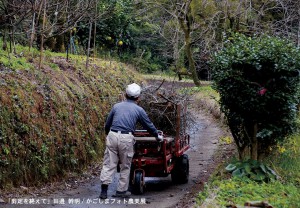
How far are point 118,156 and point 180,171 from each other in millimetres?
2085

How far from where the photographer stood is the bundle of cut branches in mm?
9688

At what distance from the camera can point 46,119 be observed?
9117mm

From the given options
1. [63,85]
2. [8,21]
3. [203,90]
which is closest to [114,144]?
[63,85]

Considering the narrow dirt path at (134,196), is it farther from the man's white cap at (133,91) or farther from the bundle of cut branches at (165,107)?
the man's white cap at (133,91)

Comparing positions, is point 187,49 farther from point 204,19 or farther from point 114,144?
point 114,144

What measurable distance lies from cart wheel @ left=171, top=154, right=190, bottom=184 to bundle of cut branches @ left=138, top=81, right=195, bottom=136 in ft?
2.07

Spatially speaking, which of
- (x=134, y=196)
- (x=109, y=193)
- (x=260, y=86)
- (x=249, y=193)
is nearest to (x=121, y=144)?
→ (x=134, y=196)

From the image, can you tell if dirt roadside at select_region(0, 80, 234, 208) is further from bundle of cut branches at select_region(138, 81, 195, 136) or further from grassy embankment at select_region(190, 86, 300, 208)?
bundle of cut branches at select_region(138, 81, 195, 136)

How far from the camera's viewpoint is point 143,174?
8.20m

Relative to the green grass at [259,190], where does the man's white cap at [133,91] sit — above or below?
above

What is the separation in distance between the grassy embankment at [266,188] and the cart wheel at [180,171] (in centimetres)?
86

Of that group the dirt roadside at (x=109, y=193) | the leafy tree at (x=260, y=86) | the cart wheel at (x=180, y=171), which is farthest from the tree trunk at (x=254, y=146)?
the cart wheel at (x=180, y=171)

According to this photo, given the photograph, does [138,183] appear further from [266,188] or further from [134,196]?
[266,188]

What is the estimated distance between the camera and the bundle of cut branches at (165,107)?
9.69 m
